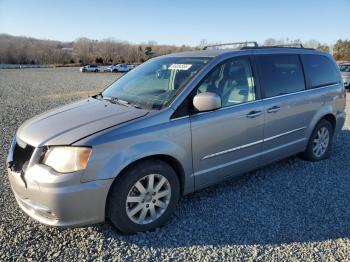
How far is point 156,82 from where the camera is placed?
3715 millimetres

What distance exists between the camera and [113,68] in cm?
5047

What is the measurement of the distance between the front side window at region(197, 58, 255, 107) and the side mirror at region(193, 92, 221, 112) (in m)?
0.19

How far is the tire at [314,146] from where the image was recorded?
4848 mm

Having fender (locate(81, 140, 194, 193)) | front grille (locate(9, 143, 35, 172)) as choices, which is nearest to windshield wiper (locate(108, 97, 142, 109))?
fender (locate(81, 140, 194, 193))

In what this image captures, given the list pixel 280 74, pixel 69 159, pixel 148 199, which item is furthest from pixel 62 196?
pixel 280 74

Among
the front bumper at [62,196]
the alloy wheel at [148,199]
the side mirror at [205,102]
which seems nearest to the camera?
the front bumper at [62,196]

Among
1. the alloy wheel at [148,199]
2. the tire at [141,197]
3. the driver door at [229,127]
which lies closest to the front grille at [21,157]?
the tire at [141,197]

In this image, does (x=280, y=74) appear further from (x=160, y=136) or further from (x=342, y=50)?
(x=342, y=50)

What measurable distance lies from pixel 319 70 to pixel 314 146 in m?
1.20

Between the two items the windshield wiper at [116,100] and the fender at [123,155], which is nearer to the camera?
the fender at [123,155]

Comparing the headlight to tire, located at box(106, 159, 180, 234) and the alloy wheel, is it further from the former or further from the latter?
the alloy wheel

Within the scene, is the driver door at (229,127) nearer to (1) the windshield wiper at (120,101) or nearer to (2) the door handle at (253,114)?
(2) the door handle at (253,114)

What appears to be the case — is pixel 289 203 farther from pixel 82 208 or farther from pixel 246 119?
pixel 82 208

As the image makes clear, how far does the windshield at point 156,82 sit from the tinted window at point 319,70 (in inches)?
78.0
